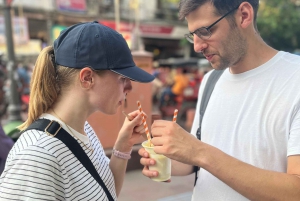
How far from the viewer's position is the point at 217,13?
1.53 metres

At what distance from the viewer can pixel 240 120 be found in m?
1.49

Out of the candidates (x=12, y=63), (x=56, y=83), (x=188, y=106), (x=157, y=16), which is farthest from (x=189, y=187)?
(x=157, y=16)

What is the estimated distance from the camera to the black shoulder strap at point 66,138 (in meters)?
1.26

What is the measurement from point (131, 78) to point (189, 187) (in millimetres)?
3557

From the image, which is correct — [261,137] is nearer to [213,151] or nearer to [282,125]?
[282,125]

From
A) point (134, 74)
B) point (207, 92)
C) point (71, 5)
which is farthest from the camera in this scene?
point (71, 5)

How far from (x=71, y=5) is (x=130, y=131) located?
16.8m

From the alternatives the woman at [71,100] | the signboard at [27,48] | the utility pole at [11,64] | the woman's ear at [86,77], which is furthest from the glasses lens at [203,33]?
the signboard at [27,48]

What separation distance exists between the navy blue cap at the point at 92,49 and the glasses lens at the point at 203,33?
0.45m

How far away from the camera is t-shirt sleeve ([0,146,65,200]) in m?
1.12

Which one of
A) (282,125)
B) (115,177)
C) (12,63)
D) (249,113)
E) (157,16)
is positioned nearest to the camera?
(282,125)

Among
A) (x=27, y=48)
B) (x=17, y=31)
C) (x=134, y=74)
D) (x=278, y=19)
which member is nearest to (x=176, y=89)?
(x=134, y=74)

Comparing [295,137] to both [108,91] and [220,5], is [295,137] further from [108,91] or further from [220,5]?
[108,91]

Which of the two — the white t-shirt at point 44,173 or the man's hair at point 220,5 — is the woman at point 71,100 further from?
the man's hair at point 220,5
